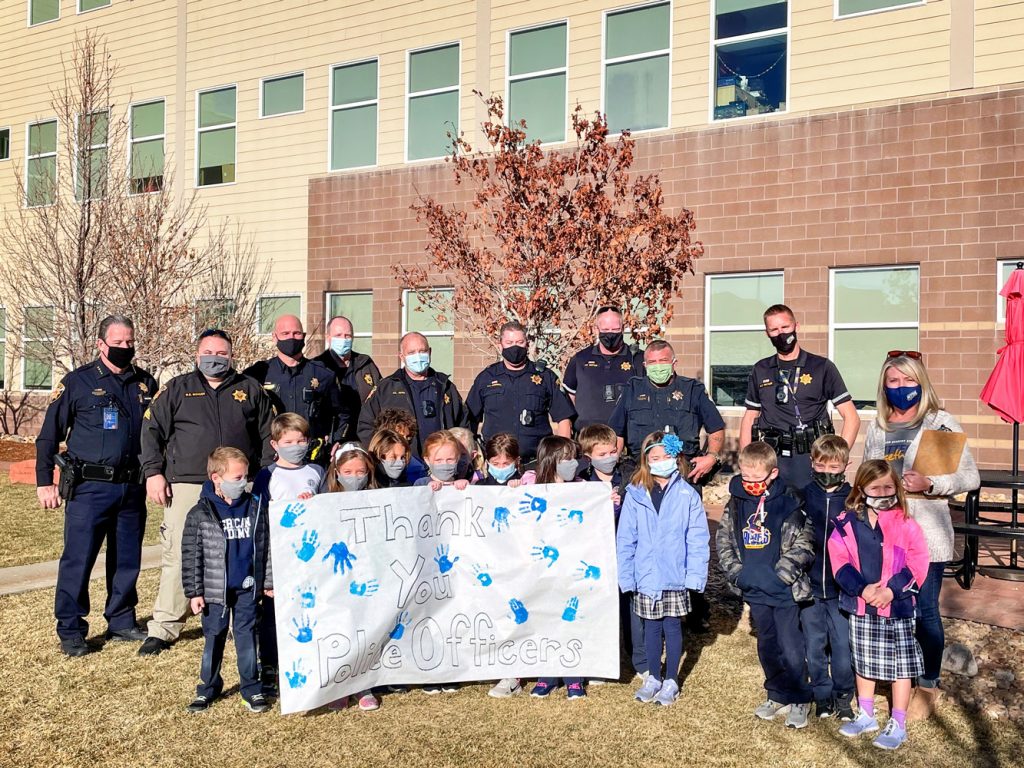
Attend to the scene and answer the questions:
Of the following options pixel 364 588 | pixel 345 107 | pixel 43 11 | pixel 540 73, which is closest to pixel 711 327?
pixel 540 73

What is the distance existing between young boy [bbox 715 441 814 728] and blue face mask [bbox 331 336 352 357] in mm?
3646

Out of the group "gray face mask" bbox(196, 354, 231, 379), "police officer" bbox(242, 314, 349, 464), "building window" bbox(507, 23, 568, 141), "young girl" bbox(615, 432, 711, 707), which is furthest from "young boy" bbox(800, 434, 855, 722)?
"building window" bbox(507, 23, 568, 141)

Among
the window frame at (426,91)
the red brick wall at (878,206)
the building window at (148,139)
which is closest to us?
the red brick wall at (878,206)

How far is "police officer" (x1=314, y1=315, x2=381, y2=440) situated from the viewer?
7.60 metres

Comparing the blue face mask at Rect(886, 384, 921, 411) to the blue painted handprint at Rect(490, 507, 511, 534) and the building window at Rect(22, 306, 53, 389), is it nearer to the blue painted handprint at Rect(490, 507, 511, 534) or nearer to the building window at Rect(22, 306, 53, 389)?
the blue painted handprint at Rect(490, 507, 511, 534)

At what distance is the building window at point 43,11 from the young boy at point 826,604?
2281cm

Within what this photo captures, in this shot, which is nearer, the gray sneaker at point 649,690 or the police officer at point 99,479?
the gray sneaker at point 649,690

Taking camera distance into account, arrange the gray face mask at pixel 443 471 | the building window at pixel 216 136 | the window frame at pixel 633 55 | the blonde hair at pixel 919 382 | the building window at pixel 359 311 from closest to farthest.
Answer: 1. the blonde hair at pixel 919 382
2. the gray face mask at pixel 443 471
3. the window frame at pixel 633 55
4. the building window at pixel 359 311
5. the building window at pixel 216 136

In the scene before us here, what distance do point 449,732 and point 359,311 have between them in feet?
44.1

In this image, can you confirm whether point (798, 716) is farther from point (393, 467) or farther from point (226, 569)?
point (226, 569)

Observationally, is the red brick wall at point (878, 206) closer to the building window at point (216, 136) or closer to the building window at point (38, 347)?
the building window at point (216, 136)

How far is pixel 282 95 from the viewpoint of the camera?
735 inches

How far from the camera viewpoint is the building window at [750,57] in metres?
13.9

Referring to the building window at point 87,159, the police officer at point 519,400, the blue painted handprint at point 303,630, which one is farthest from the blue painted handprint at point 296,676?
the building window at point 87,159
